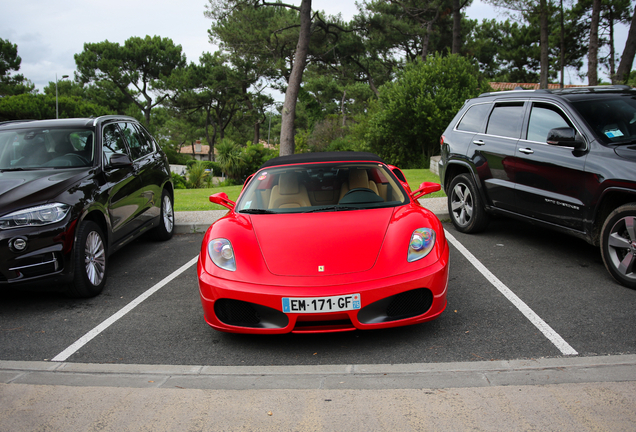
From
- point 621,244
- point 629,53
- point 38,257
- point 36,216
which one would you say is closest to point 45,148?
point 36,216

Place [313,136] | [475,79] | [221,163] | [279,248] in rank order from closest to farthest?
1. [279,248]
2. [475,79]
3. [221,163]
4. [313,136]

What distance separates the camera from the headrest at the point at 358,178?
4859mm

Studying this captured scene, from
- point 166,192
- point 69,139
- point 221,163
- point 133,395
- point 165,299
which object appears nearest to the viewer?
point 133,395

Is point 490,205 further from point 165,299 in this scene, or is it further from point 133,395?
point 133,395

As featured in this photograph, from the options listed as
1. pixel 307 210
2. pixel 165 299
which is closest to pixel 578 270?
pixel 307 210

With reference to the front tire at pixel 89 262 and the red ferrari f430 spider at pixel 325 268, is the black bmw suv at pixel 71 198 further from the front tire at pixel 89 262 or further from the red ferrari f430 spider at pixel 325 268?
the red ferrari f430 spider at pixel 325 268

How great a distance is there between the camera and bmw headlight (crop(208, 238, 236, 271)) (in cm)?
366

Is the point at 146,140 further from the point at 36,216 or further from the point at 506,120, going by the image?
the point at 506,120

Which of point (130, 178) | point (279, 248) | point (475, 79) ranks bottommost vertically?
point (279, 248)

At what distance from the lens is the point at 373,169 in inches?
195

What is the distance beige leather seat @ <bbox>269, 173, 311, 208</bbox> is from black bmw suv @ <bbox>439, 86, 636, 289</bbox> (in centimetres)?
263

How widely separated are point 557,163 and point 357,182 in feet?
7.09

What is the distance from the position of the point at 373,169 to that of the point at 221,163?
20640 mm

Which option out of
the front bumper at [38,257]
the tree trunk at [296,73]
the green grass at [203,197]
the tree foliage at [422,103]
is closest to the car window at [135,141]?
the green grass at [203,197]
